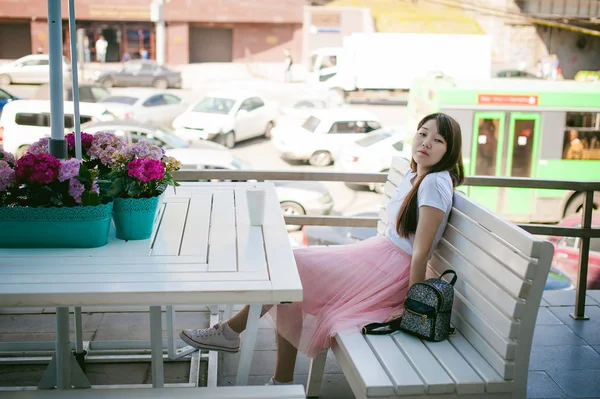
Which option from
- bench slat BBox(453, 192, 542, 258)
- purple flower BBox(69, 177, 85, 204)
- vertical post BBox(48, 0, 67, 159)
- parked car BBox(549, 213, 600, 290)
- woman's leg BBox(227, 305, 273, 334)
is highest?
vertical post BBox(48, 0, 67, 159)

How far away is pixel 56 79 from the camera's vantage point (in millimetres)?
2414

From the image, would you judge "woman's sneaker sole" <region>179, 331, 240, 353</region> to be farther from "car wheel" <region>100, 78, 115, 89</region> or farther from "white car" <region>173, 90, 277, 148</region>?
"car wheel" <region>100, 78, 115, 89</region>

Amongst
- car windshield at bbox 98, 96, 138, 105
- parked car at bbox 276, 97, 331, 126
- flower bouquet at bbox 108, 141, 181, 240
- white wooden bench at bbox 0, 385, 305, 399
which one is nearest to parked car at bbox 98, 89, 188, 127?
car windshield at bbox 98, 96, 138, 105

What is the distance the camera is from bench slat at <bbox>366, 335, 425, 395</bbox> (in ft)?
6.69

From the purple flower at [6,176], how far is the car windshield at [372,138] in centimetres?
1229

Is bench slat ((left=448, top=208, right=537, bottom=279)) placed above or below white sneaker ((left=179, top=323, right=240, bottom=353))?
above

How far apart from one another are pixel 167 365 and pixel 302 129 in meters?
13.4

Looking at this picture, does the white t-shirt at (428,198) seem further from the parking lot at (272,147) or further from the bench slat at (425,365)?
the parking lot at (272,147)

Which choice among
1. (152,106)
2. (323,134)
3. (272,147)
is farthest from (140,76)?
(323,134)

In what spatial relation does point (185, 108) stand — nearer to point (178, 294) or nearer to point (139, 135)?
point (139, 135)

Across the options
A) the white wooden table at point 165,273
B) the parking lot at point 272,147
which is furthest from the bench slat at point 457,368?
the parking lot at point 272,147

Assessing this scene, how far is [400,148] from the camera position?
1402 centimetres

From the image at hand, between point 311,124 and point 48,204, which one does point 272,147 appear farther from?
point 48,204

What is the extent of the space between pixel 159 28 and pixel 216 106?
19.2 metres
